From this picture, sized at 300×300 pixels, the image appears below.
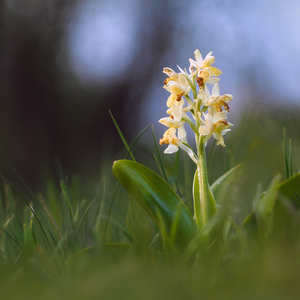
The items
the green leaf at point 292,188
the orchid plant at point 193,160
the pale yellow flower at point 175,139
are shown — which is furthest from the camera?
the pale yellow flower at point 175,139

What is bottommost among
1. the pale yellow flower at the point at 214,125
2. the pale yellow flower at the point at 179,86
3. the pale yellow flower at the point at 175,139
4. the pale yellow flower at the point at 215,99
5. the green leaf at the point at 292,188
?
the green leaf at the point at 292,188

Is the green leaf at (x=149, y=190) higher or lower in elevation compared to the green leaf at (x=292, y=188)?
lower

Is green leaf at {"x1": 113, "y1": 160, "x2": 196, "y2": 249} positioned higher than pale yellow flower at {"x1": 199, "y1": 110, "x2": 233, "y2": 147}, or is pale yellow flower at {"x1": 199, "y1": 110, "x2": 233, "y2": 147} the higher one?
pale yellow flower at {"x1": 199, "y1": 110, "x2": 233, "y2": 147}

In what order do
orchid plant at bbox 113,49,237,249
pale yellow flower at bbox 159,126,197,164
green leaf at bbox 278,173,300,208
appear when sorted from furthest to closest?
1. pale yellow flower at bbox 159,126,197,164
2. orchid plant at bbox 113,49,237,249
3. green leaf at bbox 278,173,300,208

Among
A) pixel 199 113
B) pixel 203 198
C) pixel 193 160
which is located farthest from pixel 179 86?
pixel 203 198

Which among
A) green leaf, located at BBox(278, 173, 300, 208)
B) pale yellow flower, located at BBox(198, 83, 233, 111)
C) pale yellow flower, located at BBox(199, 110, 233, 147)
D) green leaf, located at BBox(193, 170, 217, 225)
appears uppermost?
pale yellow flower, located at BBox(198, 83, 233, 111)

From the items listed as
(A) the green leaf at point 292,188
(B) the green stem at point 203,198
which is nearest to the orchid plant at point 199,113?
(B) the green stem at point 203,198

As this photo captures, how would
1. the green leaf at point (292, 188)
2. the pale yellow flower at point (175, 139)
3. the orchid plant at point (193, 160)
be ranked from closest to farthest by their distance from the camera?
the green leaf at point (292, 188) → the orchid plant at point (193, 160) → the pale yellow flower at point (175, 139)

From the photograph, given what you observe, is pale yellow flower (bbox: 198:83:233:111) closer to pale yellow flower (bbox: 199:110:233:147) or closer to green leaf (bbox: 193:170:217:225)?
pale yellow flower (bbox: 199:110:233:147)

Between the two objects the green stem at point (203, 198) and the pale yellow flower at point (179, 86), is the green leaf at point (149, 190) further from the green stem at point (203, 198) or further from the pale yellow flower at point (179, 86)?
the pale yellow flower at point (179, 86)

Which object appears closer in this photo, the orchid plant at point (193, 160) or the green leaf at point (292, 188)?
the green leaf at point (292, 188)

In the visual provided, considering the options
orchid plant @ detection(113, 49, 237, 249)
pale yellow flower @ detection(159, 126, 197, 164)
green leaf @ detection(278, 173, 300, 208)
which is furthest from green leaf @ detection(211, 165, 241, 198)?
green leaf @ detection(278, 173, 300, 208)
